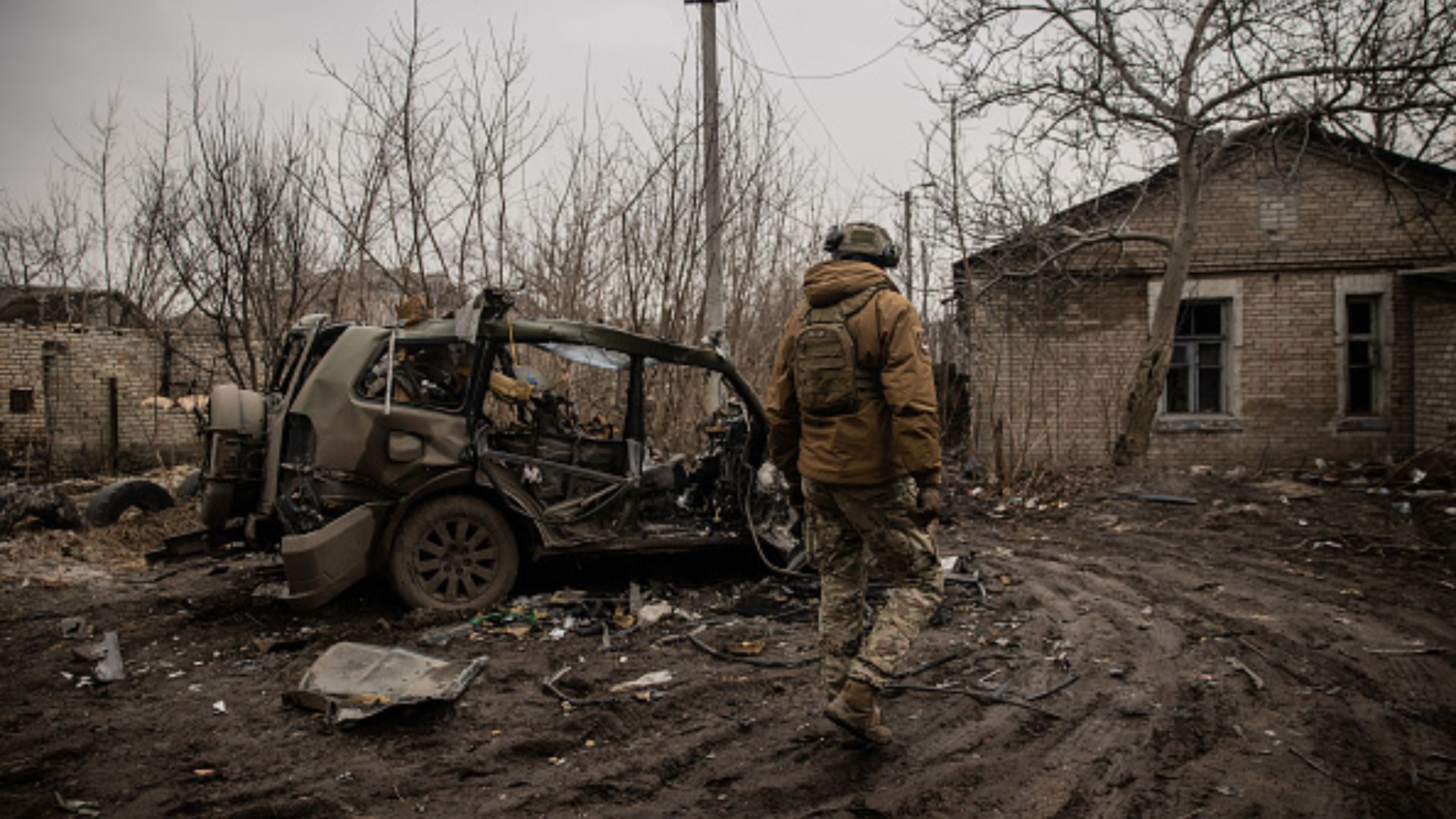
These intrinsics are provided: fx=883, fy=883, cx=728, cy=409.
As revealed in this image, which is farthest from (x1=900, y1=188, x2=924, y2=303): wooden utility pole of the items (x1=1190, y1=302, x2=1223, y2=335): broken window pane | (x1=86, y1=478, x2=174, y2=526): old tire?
(x1=86, y1=478, x2=174, y2=526): old tire

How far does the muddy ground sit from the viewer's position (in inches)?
118

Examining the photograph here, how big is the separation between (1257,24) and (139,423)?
17284mm

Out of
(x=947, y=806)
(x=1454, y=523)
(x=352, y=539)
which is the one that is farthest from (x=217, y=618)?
(x=1454, y=523)

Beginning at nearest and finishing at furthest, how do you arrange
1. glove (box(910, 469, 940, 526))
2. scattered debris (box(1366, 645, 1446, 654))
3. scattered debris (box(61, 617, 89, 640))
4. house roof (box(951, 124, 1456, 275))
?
glove (box(910, 469, 940, 526)) < scattered debris (box(1366, 645, 1446, 654)) < scattered debris (box(61, 617, 89, 640)) < house roof (box(951, 124, 1456, 275))

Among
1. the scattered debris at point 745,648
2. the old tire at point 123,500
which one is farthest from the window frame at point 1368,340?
the old tire at point 123,500

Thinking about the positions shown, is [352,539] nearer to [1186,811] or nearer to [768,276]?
[1186,811]

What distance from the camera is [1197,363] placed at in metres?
13.5

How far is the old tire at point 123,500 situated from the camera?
315 inches

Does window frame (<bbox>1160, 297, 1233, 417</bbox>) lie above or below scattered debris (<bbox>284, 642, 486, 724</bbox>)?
above

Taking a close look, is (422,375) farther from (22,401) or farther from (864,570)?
(22,401)

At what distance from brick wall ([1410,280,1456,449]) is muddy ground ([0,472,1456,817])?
7.36m

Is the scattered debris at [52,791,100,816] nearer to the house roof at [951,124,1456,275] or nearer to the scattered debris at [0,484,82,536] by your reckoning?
the scattered debris at [0,484,82,536]

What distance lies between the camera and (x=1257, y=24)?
9.86m

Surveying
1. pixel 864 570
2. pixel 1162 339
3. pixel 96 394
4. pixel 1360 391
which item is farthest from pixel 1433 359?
pixel 96 394
